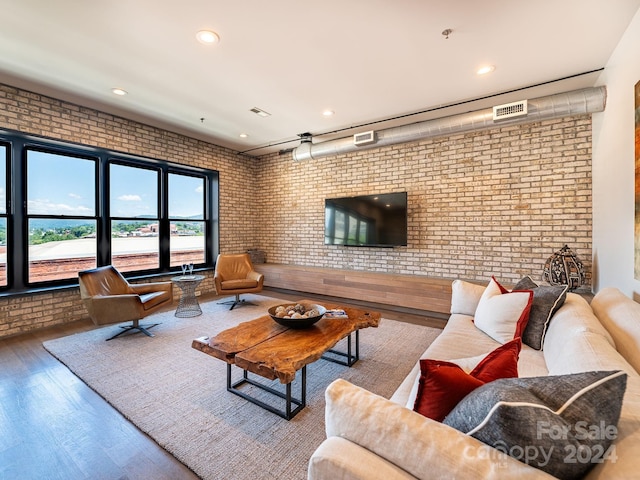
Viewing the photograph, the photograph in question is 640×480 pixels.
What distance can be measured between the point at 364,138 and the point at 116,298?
3976mm

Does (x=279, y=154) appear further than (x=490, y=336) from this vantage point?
Yes

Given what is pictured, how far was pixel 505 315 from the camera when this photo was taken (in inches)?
82.6

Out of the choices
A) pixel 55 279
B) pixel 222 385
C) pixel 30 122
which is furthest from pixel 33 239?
pixel 222 385

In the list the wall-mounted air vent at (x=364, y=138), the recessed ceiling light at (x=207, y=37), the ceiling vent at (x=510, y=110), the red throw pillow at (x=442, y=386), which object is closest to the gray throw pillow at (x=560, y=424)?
the red throw pillow at (x=442, y=386)

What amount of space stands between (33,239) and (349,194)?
470cm

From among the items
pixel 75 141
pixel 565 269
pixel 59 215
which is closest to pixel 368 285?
pixel 565 269

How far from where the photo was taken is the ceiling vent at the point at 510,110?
333 centimetres

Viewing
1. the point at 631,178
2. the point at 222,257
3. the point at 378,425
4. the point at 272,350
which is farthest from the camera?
the point at 222,257

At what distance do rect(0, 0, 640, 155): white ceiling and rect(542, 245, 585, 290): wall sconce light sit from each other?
1.97 metres

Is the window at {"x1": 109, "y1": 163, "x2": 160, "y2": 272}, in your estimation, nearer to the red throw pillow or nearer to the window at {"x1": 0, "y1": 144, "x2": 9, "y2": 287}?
the window at {"x1": 0, "y1": 144, "x2": 9, "y2": 287}

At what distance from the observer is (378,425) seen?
0.84 meters

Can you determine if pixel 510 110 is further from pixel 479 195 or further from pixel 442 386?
pixel 442 386

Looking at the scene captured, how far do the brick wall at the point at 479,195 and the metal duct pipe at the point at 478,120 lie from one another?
19.0 inches

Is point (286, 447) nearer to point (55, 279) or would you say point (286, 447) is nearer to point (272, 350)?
point (272, 350)
